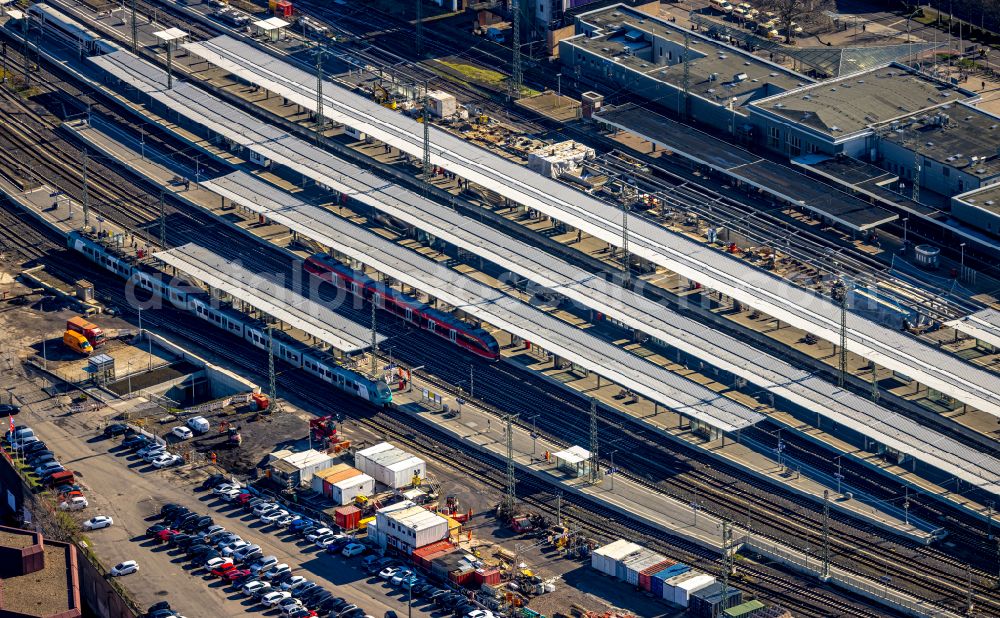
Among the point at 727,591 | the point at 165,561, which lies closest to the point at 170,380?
the point at 165,561

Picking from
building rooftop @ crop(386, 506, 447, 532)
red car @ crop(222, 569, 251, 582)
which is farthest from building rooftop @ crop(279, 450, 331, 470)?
red car @ crop(222, 569, 251, 582)

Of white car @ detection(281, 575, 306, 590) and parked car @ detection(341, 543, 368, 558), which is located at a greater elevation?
white car @ detection(281, 575, 306, 590)

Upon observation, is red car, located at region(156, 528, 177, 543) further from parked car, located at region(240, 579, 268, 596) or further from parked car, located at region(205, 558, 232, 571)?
parked car, located at region(240, 579, 268, 596)

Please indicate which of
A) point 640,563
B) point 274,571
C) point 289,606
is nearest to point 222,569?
point 274,571

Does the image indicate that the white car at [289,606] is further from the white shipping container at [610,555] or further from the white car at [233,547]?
the white shipping container at [610,555]

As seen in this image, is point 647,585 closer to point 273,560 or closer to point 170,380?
point 273,560

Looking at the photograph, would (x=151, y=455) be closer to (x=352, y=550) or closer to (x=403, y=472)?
(x=403, y=472)
